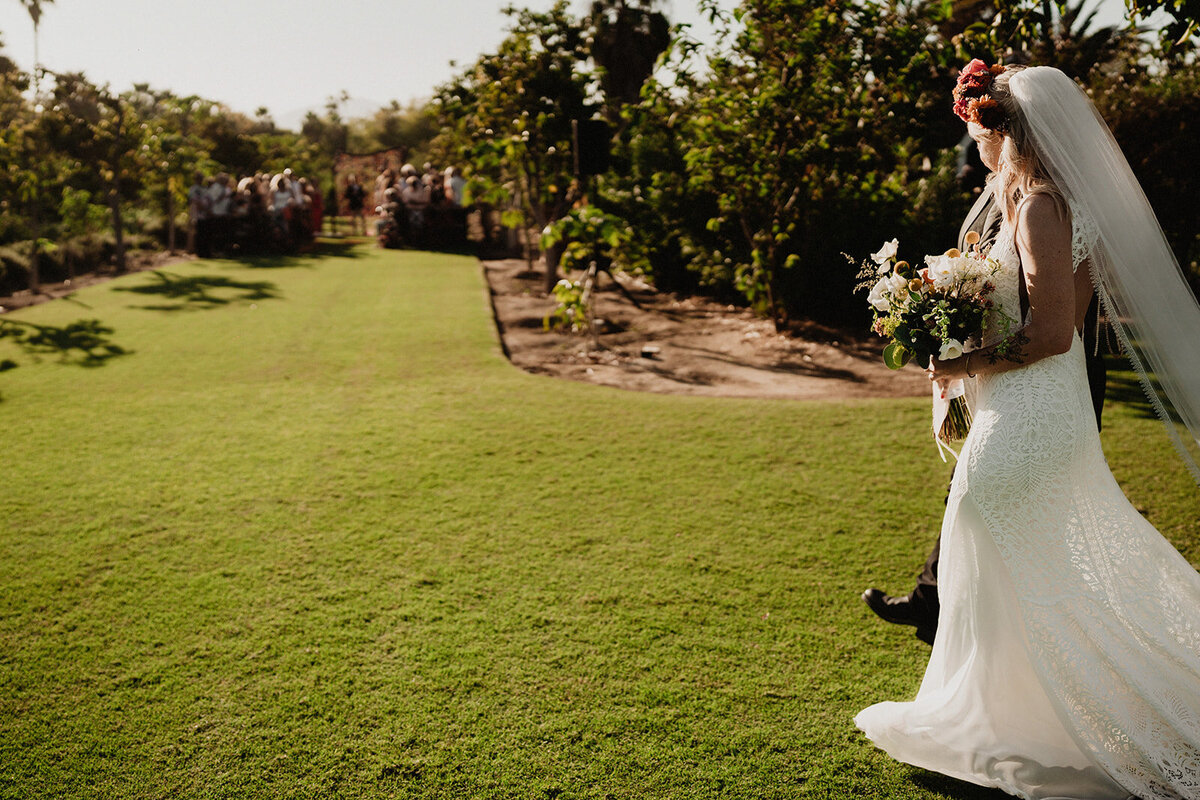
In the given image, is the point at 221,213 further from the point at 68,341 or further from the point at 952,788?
the point at 952,788

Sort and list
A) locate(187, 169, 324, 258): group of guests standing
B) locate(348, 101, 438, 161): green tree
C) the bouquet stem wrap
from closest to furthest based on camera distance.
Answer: the bouquet stem wrap → locate(187, 169, 324, 258): group of guests standing → locate(348, 101, 438, 161): green tree

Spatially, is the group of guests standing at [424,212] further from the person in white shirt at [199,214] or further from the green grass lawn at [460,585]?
the green grass lawn at [460,585]

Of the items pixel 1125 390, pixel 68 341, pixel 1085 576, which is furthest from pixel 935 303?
pixel 68 341

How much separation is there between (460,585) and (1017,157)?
2.76m

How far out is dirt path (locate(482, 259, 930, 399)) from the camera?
7293mm

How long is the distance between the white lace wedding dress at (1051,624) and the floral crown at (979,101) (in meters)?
0.34

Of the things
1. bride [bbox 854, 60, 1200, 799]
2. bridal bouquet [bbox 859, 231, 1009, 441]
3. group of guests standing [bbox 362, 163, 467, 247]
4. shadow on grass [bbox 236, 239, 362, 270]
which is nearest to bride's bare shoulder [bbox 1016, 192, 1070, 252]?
bride [bbox 854, 60, 1200, 799]

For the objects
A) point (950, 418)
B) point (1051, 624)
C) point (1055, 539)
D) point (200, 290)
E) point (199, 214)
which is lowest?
point (200, 290)

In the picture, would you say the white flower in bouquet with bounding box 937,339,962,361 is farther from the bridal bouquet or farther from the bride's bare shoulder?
the bride's bare shoulder

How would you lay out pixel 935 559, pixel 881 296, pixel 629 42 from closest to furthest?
1. pixel 881 296
2. pixel 935 559
3. pixel 629 42

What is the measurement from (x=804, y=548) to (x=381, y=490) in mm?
2494

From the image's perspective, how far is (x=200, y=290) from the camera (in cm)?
1315

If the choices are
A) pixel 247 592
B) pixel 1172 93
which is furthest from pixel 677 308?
pixel 247 592

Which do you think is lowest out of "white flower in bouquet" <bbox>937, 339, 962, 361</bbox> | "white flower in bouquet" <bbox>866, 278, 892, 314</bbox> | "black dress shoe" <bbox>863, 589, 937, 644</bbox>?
"black dress shoe" <bbox>863, 589, 937, 644</bbox>
